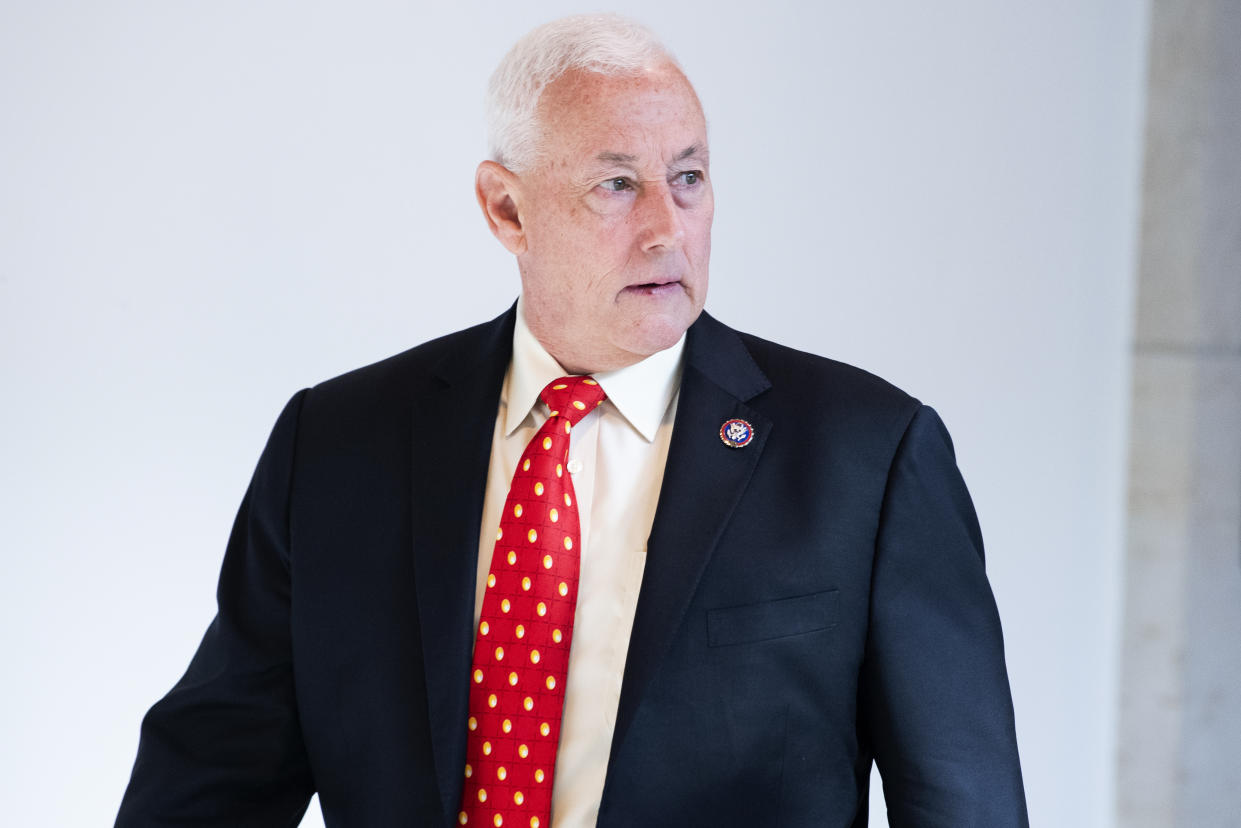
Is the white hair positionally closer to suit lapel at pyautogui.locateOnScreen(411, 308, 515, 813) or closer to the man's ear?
the man's ear

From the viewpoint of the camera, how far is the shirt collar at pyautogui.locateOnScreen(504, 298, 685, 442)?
1.57 meters

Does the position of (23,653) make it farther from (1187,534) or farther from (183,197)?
(1187,534)

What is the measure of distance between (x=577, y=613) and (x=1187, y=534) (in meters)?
1.68

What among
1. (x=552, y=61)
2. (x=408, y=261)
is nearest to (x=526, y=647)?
(x=552, y=61)

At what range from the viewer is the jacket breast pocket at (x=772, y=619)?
1.45 m

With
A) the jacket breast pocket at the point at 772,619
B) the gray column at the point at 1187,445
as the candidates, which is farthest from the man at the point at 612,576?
the gray column at the point at 1187,445

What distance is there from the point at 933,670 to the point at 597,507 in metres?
0.39

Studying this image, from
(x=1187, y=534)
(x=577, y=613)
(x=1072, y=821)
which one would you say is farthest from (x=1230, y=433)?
(x=577, y=613)

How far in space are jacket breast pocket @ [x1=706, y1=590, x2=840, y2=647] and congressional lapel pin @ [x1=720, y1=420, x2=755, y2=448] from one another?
0.57 ft

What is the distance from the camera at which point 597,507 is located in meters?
1.54

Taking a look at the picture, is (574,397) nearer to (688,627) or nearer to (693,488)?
(693,488)

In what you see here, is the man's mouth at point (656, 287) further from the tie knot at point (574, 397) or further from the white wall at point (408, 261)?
the white wall at point (408, 261)

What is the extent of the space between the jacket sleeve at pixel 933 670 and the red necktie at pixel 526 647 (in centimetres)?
33

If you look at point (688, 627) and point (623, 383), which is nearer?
point (688, 627)
